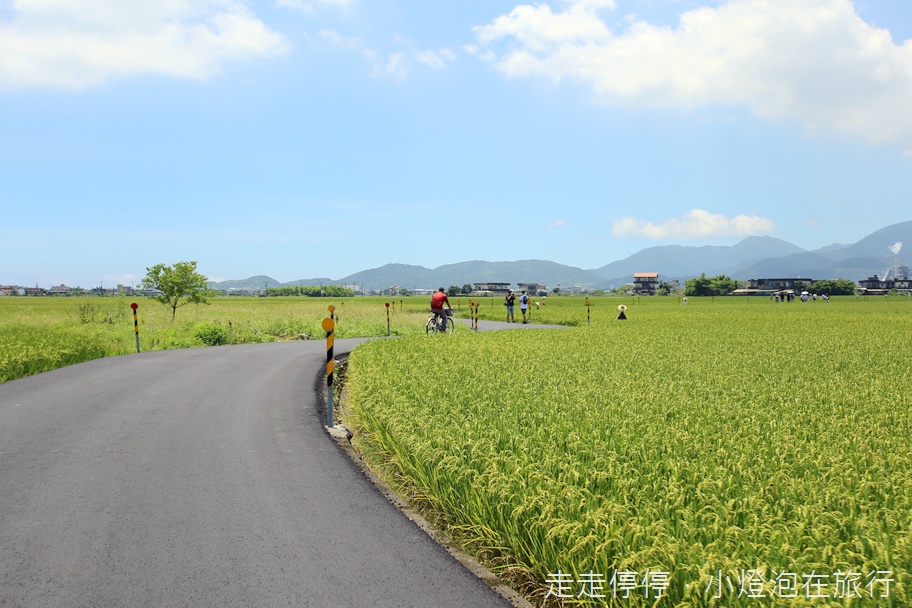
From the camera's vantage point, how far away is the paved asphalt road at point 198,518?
3965mm

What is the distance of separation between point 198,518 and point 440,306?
18237mm

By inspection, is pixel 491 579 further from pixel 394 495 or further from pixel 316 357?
pixel 316 357

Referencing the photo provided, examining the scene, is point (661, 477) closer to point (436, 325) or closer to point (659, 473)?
point (659, 473)

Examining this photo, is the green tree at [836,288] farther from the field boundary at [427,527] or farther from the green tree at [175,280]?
the field boundary at [427,527]

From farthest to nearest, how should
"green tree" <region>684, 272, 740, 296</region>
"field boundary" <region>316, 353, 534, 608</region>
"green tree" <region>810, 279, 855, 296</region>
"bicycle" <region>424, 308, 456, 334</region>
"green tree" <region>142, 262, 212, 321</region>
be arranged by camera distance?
"green tree" <region>684, 272, 740, 296</region> < "green tree" <region>810, 279, 855, 296</region> < "green tree" <region>142, 262, 212, 321</region> < "bicycle" <region>424, 308, 456, 334</region> < "field boundary" <region>316, 353, 534, 608</region>

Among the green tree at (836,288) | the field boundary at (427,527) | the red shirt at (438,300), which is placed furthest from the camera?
the green tree at (836,288)

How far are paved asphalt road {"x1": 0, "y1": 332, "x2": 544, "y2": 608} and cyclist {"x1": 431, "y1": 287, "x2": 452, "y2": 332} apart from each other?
43.3 ft

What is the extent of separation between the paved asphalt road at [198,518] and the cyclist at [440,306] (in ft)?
43.3

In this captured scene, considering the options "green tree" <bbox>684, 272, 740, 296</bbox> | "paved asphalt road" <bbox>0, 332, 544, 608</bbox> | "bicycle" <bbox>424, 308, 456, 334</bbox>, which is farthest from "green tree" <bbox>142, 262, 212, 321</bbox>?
"green tree" <bbox>684, 272, 740, 296</bbox>

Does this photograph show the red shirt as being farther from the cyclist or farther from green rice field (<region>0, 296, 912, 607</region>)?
green rice field (<region>0, 296, 912, 607</region>)

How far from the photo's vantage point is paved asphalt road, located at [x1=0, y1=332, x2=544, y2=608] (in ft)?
13.0

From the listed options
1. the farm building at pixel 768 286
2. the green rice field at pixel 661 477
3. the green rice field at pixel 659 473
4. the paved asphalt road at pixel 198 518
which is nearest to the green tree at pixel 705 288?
the farm building at pixel 768 286

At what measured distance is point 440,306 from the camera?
2327 cm

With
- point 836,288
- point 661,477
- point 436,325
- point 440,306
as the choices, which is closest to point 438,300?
point 440,306
